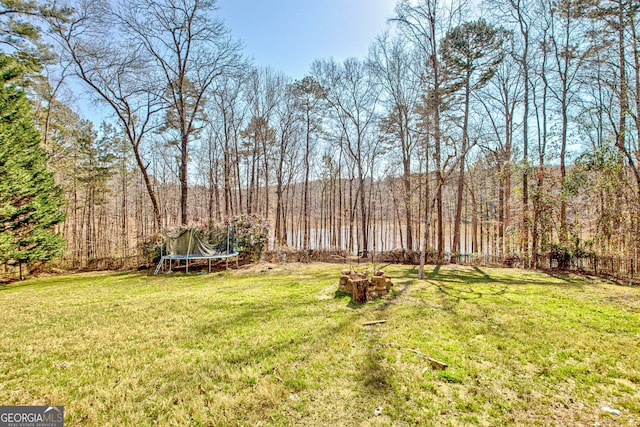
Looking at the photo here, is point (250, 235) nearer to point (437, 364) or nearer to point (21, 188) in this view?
point (21, 188)

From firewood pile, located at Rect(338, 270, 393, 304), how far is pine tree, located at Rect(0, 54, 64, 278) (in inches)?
359

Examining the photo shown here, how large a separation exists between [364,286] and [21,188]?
33.1 feet

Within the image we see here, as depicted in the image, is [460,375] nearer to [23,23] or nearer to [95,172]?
[23,23]

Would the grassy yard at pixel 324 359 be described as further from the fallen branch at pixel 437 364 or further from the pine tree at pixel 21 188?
the pine tree at pixel 21 188

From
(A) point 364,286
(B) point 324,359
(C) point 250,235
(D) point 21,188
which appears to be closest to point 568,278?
(A) point 364,286

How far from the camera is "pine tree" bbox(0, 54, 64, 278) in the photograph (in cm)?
686

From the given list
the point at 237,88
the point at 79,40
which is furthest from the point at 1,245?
the point at 237,88

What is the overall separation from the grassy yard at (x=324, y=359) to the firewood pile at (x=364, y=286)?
30cm

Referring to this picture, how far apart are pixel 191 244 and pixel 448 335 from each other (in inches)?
315
